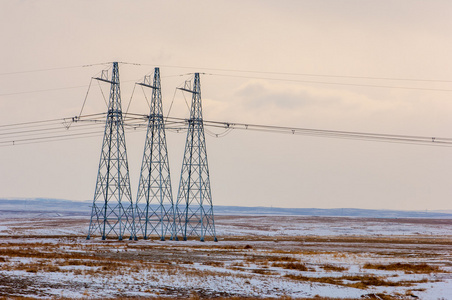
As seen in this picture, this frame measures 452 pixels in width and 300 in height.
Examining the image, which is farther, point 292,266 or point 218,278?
point 292,266

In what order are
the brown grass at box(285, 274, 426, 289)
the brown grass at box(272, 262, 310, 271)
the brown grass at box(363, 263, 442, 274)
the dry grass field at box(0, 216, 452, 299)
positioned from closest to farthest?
the dry grass field at box(0, 216, 452, 299) < the brown grass at box(285, 274, 426, 289) < the brown grass at box(363, 263, 442, 274) < the brown grass at box(272, 262, 310, 271)

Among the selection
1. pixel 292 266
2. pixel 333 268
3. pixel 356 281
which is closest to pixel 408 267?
pixel 333 268

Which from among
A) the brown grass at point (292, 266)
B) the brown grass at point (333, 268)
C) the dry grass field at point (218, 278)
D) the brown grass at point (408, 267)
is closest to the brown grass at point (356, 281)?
the dry grass field at point (218, 278)

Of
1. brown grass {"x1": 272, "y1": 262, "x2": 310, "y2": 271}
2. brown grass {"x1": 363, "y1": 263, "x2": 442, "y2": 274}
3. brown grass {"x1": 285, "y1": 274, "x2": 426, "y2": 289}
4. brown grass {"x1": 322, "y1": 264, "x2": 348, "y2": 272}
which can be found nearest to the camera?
brown grass {"x1": 285, "y1": 274, "x2": 426, "y2": 289}

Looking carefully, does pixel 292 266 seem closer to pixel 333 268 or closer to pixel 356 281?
pixel 333 268

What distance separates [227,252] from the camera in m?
61.6

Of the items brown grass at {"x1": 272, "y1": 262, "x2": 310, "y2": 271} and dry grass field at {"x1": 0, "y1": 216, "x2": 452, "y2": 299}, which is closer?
dry grass field at {"x1": 0, "y1": 216, "x2": 452, "y2": 299}

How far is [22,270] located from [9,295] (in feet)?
28.0

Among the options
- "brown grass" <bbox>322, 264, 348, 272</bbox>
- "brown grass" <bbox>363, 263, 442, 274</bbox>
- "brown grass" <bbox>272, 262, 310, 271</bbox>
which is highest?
"brown grass" <bbox>272, 262, 310, 271</bbox>

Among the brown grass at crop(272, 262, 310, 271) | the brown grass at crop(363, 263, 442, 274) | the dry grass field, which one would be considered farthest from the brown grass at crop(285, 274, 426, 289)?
the brown grass at crop(363, 263, 442, 274)

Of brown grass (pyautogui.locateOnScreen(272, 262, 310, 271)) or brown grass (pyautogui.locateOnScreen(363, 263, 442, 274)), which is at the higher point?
brown grass (pyautogui.locateOnScreen(272, 262, 310, 271))

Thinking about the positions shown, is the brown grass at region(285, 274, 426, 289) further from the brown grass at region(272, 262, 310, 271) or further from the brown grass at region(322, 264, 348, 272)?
the brown grass at region(272, 262, 310, 271)

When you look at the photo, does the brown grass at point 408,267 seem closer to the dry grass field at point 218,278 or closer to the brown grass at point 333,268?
the dry grass field at point 218,278

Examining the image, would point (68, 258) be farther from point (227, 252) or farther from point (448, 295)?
point (448, 295)
